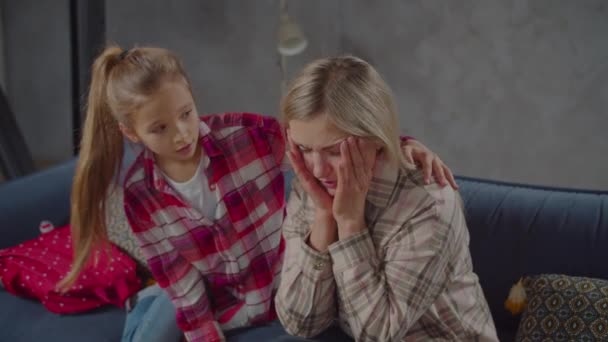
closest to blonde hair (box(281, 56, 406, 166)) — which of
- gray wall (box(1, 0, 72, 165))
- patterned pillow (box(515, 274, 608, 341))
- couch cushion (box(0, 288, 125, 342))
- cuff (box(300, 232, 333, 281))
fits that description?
cuff (box(300, 232, 333, 281))

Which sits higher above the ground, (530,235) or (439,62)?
(439,62)

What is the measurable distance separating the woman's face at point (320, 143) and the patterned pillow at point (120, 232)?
114 cm

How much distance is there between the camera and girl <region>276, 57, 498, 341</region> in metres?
1.30

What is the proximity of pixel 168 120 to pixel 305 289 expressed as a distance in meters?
0.49

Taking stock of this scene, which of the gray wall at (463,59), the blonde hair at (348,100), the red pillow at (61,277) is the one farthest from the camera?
the gray wall at (463,59)

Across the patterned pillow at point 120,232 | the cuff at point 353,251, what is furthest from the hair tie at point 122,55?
the patterned pillow at point 120,232

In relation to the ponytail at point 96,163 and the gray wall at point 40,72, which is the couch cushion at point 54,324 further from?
the gray wall at point 40,72

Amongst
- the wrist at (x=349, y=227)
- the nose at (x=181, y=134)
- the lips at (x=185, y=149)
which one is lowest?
the wrist at (x=349, y=227)

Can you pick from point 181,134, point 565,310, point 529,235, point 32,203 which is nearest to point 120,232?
point 32,203

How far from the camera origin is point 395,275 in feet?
4.39

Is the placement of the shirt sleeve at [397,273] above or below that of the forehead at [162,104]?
below

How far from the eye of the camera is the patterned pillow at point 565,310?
1613 mm

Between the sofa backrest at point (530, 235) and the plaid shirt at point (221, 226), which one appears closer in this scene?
the plaid shirt at point (221, 226)

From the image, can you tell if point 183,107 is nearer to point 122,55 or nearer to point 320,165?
point 122,55
